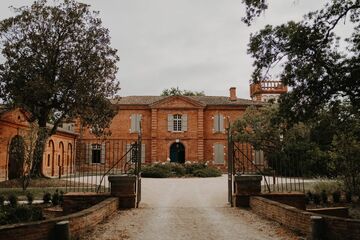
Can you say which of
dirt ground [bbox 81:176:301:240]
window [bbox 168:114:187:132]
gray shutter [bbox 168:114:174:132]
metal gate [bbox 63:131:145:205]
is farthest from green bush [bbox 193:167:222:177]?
dirt ground [bbox 81:176:301:240]

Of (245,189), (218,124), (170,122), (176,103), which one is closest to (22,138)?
(245,189)

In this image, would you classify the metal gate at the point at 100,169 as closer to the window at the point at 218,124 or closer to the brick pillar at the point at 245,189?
the brick pillar at the point at 245,189

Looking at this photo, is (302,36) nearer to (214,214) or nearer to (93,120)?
(214,214)

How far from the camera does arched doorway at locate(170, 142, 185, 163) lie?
123 feet

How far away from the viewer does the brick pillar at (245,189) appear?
11203 millimetres

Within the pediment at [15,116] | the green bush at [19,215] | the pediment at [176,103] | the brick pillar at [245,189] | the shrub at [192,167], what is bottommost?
the green bush at [19,215]

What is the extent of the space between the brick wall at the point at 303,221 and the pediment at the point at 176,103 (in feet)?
88.4

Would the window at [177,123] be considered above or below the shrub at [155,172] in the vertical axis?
above

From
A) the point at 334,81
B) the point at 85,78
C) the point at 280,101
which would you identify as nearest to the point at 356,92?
the point at 334,81

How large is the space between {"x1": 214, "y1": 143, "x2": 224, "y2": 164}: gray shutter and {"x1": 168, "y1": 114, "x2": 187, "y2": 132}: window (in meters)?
3.46

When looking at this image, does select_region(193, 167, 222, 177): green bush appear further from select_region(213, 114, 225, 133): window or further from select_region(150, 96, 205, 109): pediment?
select_region(150, 96, 205, 109): pediment

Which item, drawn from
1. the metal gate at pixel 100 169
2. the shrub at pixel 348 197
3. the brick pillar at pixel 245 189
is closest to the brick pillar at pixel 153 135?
the metal gate at pixel 100 169

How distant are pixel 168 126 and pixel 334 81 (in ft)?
83.9

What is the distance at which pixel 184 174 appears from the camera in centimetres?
2852
